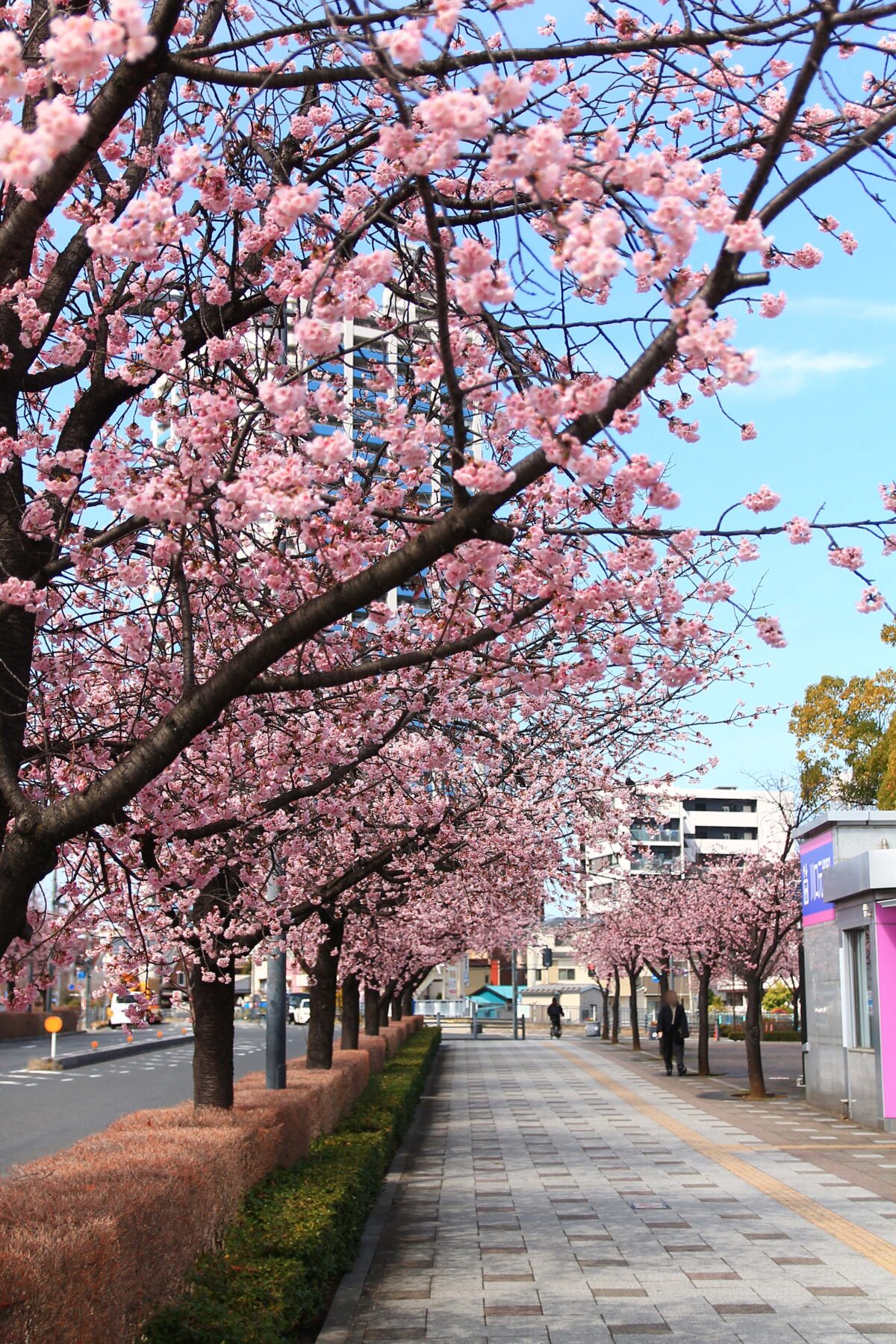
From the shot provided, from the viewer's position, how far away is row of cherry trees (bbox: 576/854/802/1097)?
869 inches

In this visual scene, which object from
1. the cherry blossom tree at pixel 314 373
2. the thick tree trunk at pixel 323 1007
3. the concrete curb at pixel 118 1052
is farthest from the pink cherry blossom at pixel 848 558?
the concrete curb at pixel 118 1052

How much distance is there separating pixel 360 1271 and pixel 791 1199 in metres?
4.46

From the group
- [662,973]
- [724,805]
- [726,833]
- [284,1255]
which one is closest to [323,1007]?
[284,1255]

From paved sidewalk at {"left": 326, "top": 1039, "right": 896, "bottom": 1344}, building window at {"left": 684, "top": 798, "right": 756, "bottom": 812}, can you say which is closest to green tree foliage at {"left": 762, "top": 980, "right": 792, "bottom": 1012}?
building window at {"left": 684, "top": 798, "right": 756, "bottom": 812}

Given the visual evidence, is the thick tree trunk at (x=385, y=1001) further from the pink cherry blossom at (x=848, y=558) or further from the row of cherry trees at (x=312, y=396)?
the pink cherry blossom at (x=848, y=558)

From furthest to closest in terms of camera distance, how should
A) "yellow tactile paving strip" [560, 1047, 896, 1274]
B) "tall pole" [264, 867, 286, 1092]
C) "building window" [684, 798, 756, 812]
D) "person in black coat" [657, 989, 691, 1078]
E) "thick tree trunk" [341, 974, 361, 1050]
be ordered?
"building window" [684, 798, 756, 812], "person in black coat" [657, 989, 691, 1078], "thick tree trunk" [341, 974, 361, 1050], "tall pole" [264, 867, 286, 1092], "yellow tactile paving strip" [560, 1047, 896, 1274]

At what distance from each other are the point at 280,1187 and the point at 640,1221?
343cm

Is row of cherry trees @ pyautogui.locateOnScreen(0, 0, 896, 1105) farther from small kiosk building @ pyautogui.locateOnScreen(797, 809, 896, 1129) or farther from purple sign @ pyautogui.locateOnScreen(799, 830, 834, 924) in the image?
purple sign @ pyautogui.locateOnScreen(799, 830, 834, 924)

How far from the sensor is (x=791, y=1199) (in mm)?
11695

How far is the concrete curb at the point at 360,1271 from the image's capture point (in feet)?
24.5

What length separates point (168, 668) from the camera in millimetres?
6074

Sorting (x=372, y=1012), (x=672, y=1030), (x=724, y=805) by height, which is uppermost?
(x=724, y=805)

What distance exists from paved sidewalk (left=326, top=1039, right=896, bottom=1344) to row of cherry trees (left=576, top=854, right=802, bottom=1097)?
3963mm

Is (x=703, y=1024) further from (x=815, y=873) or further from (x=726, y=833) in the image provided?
(x=726, y=833)
